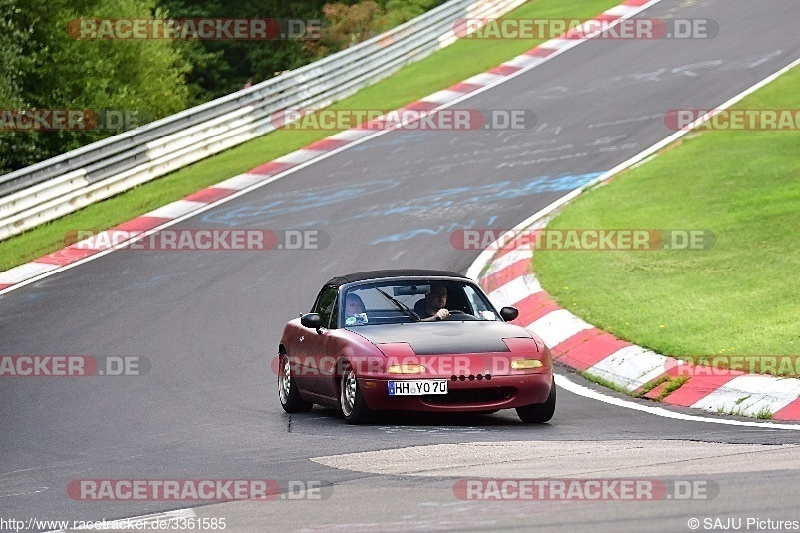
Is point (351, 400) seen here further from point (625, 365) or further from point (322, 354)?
point (625, 365)

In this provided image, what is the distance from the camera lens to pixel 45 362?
14.6m

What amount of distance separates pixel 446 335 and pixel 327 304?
1.80m

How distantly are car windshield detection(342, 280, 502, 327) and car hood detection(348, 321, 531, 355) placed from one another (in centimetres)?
25

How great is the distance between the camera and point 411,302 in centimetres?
1183

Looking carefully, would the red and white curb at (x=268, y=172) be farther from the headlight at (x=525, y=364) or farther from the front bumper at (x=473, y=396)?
the headlight at (x=525, y=364)

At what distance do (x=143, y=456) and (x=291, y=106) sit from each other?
64.2 ft

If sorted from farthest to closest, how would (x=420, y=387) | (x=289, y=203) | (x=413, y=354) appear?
1. (x=289, y=203)
2. (x=413, y=354)
3. (x=420, y=387)

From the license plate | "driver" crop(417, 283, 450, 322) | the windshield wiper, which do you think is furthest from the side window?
the license plate

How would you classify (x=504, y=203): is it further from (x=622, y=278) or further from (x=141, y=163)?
(x=141, y=163)

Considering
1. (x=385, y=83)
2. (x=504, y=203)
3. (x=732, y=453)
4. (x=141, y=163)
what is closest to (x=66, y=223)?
(x=141, y=163)

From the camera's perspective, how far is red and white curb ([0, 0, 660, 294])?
20.0 meters

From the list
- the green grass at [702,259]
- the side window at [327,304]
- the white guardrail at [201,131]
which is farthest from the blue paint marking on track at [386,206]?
the side window at [327,304]

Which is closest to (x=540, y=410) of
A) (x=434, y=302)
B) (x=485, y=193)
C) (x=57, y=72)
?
(x=434, y=302)

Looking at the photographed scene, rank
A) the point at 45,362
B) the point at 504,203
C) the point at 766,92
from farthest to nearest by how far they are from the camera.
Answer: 1. the point at 766,92
2. the point at 504,203
3. the point at 45,362
